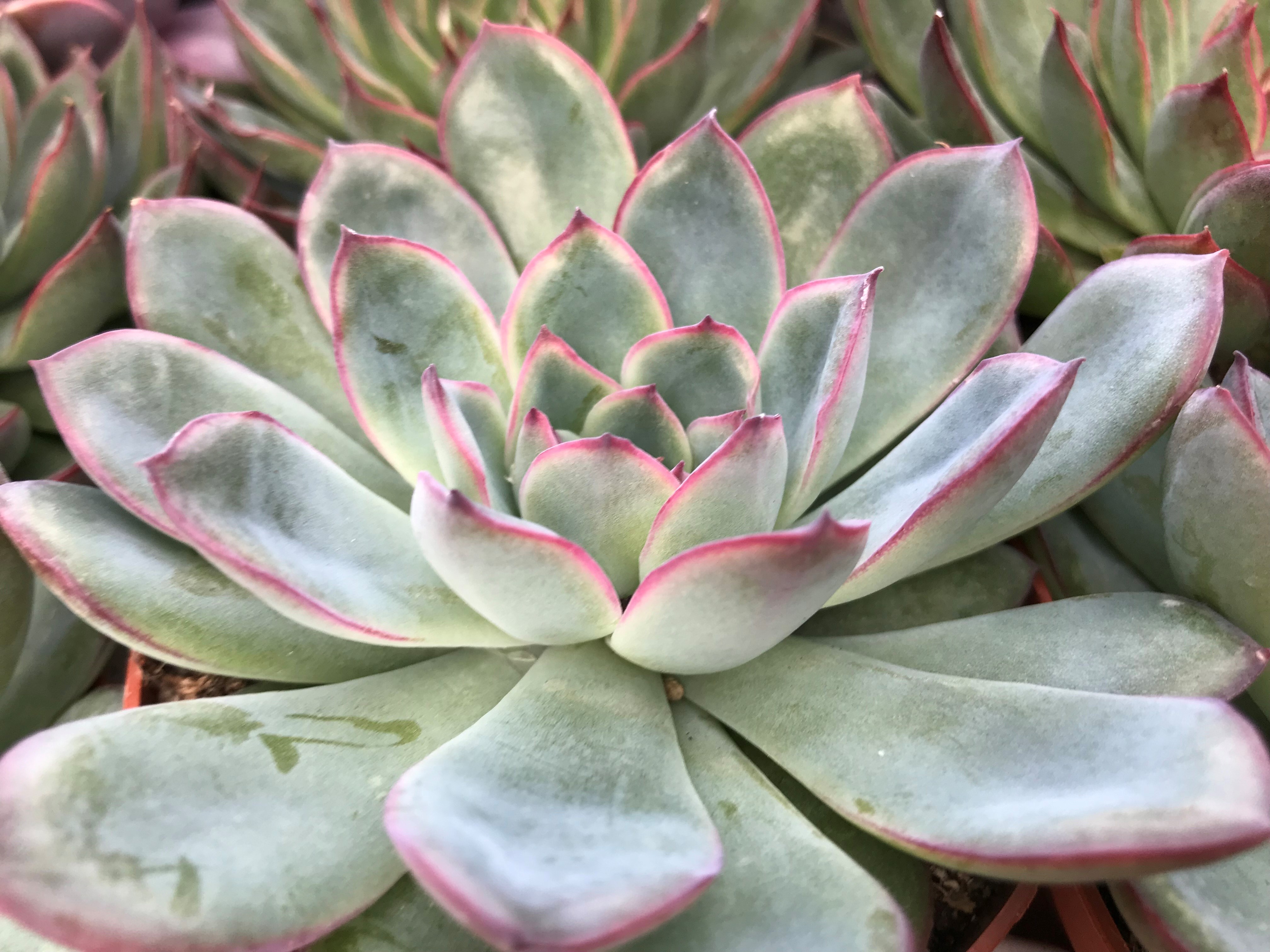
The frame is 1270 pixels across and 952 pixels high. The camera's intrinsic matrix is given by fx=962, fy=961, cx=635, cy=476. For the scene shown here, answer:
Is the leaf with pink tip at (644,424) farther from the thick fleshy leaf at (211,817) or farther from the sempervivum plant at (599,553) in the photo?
the thick fleshy leaf at (211,817)

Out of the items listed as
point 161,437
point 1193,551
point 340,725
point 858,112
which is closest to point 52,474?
point 161,437

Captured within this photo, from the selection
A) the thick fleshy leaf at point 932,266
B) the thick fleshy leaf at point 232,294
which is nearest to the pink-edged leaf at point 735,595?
the thick fleshy leaf at point 932,266

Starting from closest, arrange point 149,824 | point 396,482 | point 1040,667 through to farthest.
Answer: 1. point 149,824
2. point 1040,667
3. point 396,482

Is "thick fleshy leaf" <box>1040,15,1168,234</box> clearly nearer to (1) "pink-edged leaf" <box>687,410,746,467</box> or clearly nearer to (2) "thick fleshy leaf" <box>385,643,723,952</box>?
(1) "pink-edged leaf" <box>687,410,746,467</box>

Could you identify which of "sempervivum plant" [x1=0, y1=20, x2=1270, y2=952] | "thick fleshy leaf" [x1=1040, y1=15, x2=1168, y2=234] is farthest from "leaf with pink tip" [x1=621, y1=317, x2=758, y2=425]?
"thick fleshy leaf" [x1=1040, y1=15, x2=1168, y2=234]

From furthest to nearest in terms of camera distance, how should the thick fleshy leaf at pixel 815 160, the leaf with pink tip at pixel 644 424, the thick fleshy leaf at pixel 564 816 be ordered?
the thick fleshy leaf at pixel 815 160 → the leaf with pink tip at pixel 644 424 → the thick fleshy leaf at pixel 564 816

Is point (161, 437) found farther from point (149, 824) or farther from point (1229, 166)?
point (1229, 166)

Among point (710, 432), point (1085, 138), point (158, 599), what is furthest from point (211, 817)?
point (1085, 138)
